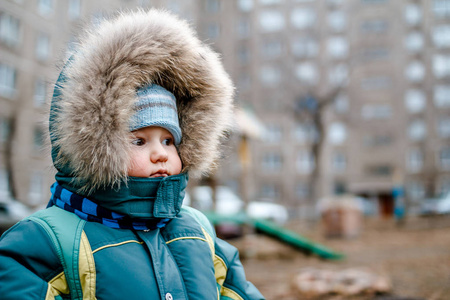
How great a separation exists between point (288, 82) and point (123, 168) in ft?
75.0

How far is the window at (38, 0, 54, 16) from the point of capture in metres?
20.9

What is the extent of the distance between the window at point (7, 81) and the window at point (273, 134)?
25.4 m

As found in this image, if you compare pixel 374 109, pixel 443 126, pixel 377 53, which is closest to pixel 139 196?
pixel 374 109

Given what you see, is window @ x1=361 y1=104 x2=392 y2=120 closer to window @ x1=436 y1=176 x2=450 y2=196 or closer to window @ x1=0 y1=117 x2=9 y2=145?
window @ x1=436 y1=176 x2=450 y2=196

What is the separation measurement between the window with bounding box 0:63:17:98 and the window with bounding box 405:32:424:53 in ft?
114

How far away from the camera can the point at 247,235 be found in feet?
30.3

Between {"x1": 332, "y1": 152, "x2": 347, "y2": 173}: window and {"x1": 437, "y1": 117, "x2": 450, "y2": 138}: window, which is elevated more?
{"x1": 437, "y1": 117, "x2": 450, "y2": 138}: window

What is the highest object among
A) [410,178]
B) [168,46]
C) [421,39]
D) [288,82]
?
[421,39]

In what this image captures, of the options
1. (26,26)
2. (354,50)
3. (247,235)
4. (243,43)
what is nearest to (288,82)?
(354,50)

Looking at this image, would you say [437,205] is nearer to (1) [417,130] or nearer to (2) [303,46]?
(1) [417,130]

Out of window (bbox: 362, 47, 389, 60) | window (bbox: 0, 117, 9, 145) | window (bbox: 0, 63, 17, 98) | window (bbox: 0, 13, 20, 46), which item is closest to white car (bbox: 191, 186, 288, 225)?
window (bbox: 0, 117, 9, 145)

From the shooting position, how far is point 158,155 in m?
1.69

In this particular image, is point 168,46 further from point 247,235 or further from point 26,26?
point 26,26

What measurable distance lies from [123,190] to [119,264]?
273 millimetres
